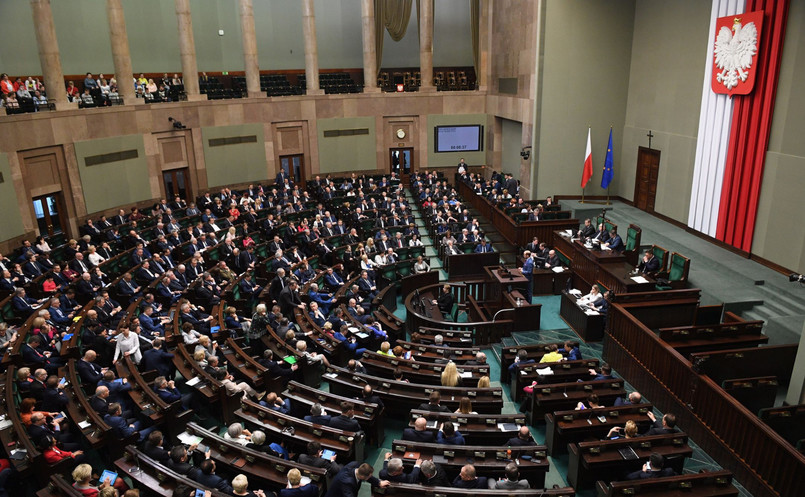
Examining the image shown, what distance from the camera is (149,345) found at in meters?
9.24

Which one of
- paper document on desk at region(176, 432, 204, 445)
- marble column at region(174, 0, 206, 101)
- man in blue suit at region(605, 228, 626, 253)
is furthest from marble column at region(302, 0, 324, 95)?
paper document on desk at region(176, 432, 204, 445)

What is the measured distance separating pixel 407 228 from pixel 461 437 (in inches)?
393

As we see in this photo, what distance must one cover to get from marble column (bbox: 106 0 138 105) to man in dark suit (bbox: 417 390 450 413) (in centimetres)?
1601

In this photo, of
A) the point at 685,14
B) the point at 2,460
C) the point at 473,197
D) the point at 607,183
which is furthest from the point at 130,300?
the point at 685,14

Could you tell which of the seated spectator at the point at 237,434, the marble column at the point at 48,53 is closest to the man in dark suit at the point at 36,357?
the seated spectator at the point at 237,434

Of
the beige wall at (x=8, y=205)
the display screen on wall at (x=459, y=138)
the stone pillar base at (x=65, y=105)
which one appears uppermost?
the stone pillar base at (x=65, y=105)

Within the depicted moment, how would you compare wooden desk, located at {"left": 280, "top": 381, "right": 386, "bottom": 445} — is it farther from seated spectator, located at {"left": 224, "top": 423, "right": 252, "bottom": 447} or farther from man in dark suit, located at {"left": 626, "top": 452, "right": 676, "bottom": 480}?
man in dark suit, located at {"left": 626, "top": 452, "right": 676, "bottom": 480}

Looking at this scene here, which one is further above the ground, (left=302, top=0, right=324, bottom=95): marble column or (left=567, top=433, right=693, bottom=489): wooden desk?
(left=302, top=0, right=324, bottom=95): marble column

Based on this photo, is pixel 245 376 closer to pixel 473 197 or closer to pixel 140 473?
pixel 140 473

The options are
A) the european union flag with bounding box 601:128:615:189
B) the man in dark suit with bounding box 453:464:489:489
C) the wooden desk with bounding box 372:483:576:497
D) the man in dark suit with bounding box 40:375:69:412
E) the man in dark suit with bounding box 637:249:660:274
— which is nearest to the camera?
the wooden desk with bounding box 372:483:576:497

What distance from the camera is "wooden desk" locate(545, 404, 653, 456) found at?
7.18 m

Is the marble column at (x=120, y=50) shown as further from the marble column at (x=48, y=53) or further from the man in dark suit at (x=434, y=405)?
the man in dark suit at (x=434, y=405)

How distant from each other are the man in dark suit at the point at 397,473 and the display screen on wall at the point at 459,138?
1992 cm

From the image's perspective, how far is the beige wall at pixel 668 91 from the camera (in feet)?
49.0
